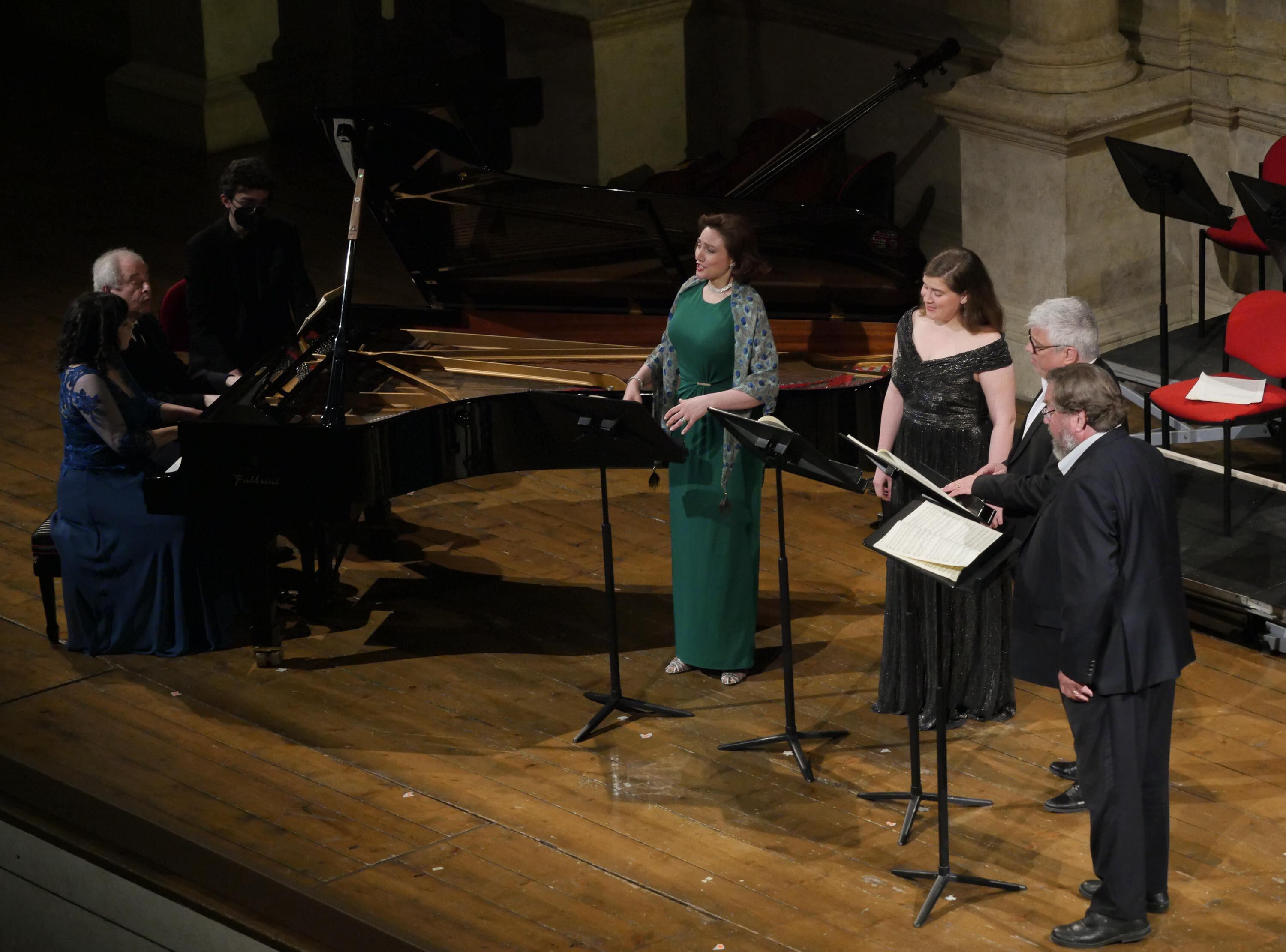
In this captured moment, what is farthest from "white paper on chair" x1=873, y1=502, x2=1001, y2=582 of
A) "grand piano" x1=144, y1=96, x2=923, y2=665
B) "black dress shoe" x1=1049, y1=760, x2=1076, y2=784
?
"grand piano" x1=144, y1=96, x2=923, y2=665

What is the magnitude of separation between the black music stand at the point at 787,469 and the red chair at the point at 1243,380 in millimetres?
1769

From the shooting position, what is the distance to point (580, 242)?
692 centimetres

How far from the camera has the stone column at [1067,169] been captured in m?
7.78

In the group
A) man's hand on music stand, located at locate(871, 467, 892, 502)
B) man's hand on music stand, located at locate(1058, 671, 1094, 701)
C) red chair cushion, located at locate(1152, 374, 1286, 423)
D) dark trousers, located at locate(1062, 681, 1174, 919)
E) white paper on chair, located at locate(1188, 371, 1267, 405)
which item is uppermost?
white paper on chair, located at locate(1188, 371, 1267, 405)

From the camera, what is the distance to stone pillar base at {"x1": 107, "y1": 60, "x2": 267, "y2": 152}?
465 inches

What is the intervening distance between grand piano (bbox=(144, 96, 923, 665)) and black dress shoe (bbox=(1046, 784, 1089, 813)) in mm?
1379

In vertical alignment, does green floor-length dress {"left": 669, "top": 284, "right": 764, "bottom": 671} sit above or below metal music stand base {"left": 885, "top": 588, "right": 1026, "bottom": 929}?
above

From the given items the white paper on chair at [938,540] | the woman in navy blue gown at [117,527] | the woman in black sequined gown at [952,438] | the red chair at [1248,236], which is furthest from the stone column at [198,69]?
the white paper on chair at [938,540]

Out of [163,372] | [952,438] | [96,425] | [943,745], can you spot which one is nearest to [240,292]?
[163,372]

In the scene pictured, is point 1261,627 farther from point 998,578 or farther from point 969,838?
point 969,838

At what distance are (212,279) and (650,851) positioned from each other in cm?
262

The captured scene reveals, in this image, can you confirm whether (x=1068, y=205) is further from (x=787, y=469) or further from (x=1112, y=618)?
(x=1112, y=618)

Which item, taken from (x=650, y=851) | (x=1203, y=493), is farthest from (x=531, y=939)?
(x=1203, y=493)

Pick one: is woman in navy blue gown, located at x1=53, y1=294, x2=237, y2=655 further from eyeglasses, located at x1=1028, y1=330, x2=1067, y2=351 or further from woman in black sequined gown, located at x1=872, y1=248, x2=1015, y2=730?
eyeglasses, located at x1=1028, y1=330, x2=1067, y2=351
